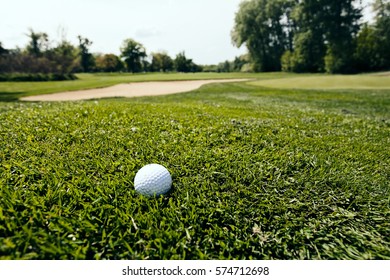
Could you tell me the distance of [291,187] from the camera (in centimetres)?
235

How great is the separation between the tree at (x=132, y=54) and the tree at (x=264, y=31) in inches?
1131

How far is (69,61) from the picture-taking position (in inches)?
1708

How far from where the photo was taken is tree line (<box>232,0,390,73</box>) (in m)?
39.5

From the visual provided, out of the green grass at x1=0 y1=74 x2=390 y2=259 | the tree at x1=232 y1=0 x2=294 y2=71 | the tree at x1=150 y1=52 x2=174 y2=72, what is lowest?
the tree at x1=150 y1=52 x2=174 y2=72

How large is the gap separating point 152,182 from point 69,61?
48592 mm

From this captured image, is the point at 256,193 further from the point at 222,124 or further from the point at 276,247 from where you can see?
the point at 222,124

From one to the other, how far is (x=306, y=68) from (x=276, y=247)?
162 ft

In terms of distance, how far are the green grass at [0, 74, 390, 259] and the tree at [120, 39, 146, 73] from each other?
70.3 metres


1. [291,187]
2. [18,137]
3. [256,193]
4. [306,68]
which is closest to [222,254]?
[256,193]

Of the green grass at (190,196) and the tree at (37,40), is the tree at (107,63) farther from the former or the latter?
the green grass at (190,196)

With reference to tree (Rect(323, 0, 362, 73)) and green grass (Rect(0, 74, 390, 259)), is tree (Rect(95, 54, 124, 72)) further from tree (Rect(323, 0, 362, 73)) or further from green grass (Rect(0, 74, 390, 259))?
green grass (Rect(0, 74, 390, 259))

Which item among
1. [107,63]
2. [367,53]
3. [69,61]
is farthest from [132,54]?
[367,53]

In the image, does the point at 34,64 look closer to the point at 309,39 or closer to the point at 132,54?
the point at 132,54

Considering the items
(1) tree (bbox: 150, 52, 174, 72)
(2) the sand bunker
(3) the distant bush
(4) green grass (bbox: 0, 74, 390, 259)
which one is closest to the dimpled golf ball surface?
(4) green grass (bbox: 0, 74, 390, 259)
